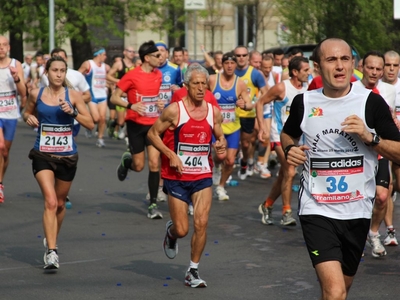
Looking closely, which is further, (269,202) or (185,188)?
(269,202)

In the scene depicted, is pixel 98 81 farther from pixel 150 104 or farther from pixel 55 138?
pixel 55 138

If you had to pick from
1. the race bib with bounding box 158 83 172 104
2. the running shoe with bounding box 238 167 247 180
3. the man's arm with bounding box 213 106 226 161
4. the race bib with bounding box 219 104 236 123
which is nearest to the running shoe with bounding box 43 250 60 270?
the man's arm with bounding box 213 106 226 161

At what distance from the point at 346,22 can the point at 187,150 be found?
49.2 feet

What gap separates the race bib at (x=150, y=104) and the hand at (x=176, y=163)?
162 inches

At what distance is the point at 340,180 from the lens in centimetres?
601

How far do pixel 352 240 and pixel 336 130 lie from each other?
635 millimetres

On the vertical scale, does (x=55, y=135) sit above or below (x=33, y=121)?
below

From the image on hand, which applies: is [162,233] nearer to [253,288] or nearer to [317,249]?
[253,288]

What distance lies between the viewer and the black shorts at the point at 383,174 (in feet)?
30.2

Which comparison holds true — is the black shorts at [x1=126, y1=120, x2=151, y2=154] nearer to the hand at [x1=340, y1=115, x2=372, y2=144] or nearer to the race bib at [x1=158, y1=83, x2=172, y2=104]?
the race bib at [x1=158, y1=83, x2=172, y2=104]

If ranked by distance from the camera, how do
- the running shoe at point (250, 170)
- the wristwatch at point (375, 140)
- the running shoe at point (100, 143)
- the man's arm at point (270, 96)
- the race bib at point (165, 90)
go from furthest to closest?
the running shoe at point (100, 143), the running shoe at point (250, 170), the race bib at point (165, 90), the man's arm at point (270, 96), the wristwatch at point (375, 140)

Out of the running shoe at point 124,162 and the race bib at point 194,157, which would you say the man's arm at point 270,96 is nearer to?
the running shoe at point 124,162

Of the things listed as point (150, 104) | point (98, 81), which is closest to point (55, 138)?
point (150, 104)

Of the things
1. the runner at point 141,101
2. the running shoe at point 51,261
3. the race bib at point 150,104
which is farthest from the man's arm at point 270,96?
the running shoe at point 51,261
